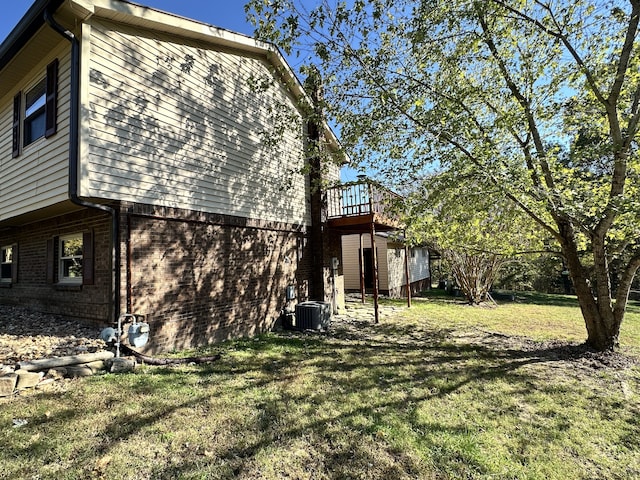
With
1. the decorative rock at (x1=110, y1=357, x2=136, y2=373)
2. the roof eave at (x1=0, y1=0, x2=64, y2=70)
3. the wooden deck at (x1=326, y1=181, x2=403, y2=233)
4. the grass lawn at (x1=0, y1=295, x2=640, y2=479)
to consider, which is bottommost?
the grass lawn at (x1=0, y1=295, x2=640, y2=479)

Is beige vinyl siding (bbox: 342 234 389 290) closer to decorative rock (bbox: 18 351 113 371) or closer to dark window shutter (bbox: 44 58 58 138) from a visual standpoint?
decorative rock (bbox: 18 351 113 371)

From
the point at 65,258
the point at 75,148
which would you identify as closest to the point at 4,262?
the point at 65,258

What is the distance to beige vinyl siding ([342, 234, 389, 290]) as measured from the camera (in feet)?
57.0

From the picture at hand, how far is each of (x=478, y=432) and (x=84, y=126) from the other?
7079mm

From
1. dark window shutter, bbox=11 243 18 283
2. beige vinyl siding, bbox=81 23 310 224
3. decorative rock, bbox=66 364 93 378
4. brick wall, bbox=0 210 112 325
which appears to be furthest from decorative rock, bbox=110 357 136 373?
dark window shutter, bbox=11 243 18 283

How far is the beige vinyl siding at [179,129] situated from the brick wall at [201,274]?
0.42 meters

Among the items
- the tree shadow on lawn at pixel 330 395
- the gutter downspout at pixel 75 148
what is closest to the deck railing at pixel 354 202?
the tree shadow on lawn at pixel 330 395

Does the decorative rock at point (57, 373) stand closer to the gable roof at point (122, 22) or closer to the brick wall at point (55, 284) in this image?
the brick wall at point (55, 284)

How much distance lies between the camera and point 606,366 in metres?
6.23

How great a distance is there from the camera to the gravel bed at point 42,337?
4.95m

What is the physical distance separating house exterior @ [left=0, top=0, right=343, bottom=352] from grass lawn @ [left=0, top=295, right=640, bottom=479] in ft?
5.32

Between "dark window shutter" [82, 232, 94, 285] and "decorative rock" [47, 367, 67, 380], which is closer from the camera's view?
"decorative rock" [47, 367, 67, 380]

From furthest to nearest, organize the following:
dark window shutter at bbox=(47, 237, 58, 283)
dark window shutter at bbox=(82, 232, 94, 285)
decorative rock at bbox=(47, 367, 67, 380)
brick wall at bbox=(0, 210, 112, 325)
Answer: dark window shutter at bbox=(47, 237, 58, 283), dark window shutter at bbox=(82, 232, 94, 285), brick wall at bbox=(0, 210, 112, 325), decorative rock at bbox=(47, 367, 67, 380)

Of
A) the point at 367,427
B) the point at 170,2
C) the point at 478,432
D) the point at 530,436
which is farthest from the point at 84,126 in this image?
the point at 530,436
